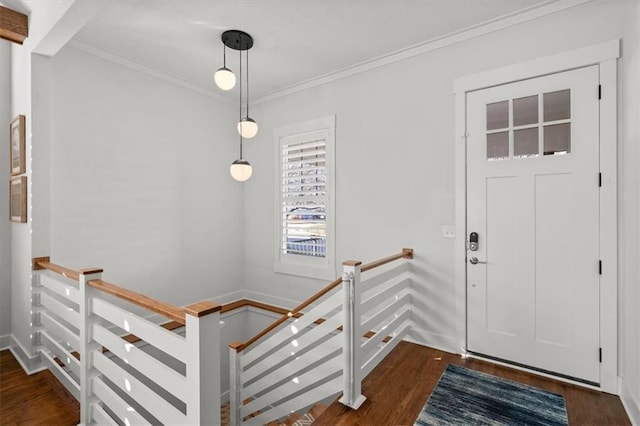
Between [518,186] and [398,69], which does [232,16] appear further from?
[518,186]

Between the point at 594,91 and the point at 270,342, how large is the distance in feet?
10.5

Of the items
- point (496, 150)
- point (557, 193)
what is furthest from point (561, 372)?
point (496, 150)

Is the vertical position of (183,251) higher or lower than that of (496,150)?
lower

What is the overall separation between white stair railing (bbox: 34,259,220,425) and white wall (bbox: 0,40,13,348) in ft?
2.56

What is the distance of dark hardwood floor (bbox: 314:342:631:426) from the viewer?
2.03 meters

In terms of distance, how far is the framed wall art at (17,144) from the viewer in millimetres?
2627

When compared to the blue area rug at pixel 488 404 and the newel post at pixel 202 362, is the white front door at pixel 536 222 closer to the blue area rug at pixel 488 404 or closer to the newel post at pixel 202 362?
the blue area rug at pixel 488 404

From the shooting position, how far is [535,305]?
254 cm

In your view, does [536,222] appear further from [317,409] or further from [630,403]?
[317,409]

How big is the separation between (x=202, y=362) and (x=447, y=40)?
320cm

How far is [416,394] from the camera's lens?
2293 mm

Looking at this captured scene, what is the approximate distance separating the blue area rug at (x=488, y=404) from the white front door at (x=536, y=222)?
37cm

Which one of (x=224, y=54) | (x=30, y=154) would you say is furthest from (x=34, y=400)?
(x=224, y=54)

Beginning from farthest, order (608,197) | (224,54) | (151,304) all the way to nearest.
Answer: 1. (224,54)
2. (608,197)
3. (151,304)
